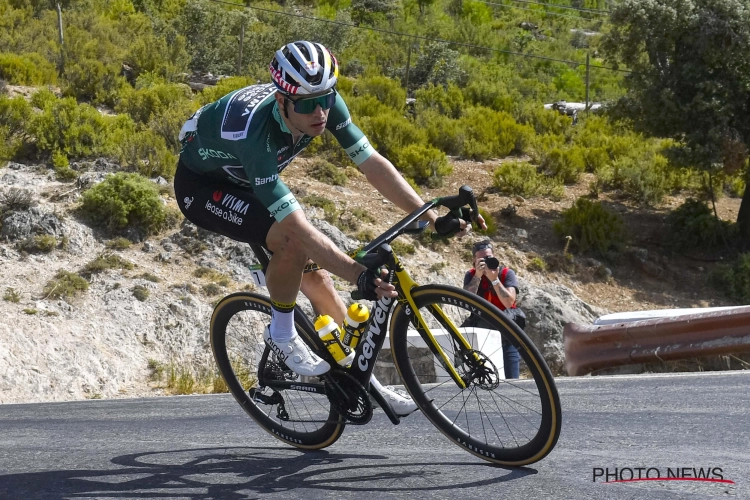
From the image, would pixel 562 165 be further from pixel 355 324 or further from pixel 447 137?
pixel 355 324

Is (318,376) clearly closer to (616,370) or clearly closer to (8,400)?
(616,370)

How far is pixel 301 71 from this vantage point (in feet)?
14.2

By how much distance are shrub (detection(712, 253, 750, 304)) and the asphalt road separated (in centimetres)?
1398

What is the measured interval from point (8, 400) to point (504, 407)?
A: 29.4 feet

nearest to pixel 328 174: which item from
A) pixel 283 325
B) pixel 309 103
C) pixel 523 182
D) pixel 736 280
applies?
pixel 523 182

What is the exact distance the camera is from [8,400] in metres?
11.5

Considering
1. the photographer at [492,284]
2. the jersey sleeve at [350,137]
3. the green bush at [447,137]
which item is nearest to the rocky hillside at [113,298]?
the photographer at [492,284]

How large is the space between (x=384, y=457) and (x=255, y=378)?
4.35ft

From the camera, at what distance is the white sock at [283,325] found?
4.95m

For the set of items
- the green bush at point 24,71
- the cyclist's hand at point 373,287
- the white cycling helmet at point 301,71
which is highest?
the white cycling helmet at point 301,71

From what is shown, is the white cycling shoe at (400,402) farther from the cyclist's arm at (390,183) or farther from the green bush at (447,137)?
the green bush at (447,137)

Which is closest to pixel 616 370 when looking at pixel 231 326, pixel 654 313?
pixel 654 313

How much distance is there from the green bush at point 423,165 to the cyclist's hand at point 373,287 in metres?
17.2

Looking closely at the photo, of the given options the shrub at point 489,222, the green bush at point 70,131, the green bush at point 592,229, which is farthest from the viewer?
the green bush at point 592,229
